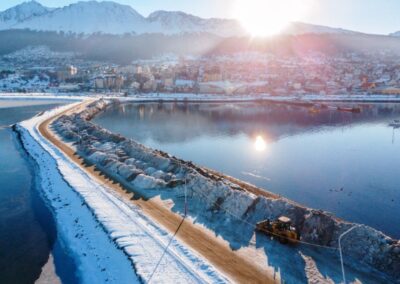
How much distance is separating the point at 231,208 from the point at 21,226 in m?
6.60

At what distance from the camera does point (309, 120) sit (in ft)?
132

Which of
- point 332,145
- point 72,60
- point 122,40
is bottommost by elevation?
point 332,145

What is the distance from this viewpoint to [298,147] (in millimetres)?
25812

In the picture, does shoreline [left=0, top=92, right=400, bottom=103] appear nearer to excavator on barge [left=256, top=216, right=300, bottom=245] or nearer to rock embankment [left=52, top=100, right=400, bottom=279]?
rock embankment [left=52, top=100, right=400, bottom=279]

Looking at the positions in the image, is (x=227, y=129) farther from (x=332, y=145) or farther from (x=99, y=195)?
(x=99, y=195)

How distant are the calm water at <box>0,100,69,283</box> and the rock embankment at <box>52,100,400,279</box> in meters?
3.09

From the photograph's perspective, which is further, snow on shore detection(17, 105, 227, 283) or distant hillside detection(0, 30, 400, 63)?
distant hillside detection(0, 30, 400, 63)

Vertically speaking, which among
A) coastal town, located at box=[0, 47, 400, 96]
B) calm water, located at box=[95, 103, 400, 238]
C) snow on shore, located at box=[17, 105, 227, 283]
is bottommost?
calm water, located at box=[95, 103, 400, 238]

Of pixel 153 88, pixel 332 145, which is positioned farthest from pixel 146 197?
pixel 153 88

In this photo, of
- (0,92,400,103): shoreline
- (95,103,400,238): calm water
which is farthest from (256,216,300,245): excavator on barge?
(0,92,400,103): shoreline

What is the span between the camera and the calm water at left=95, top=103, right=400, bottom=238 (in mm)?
15320

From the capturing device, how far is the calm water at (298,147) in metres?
15.3

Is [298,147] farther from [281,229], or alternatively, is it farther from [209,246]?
[209,246]

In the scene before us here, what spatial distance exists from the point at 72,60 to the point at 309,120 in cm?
11353
